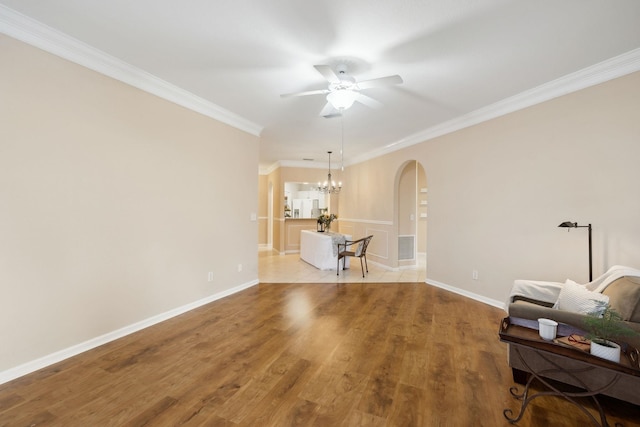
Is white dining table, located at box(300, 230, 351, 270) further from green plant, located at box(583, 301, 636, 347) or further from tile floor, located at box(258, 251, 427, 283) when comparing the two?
green plant, located at box(583, 301, 636, 347)

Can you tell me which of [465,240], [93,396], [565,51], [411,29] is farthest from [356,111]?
[93,396]

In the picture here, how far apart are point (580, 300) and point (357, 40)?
108 inches

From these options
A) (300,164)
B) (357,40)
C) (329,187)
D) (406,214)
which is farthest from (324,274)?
(357,40)

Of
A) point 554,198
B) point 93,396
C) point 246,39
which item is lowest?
point 93,396

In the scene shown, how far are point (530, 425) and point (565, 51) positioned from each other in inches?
121

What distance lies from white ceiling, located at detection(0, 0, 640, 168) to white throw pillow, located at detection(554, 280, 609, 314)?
82.7 inches

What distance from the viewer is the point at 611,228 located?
278 cm

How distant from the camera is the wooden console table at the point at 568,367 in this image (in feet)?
4.86

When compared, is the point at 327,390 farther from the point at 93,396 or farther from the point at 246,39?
the point at 246,39

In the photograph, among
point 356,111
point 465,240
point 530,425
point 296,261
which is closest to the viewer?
point 530,425

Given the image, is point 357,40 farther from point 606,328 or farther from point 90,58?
point 606,328

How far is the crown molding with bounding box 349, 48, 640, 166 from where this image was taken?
2660 mm

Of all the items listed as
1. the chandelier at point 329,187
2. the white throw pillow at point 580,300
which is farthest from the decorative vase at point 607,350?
the chandelier at point 329,187

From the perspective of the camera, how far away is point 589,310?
6.59 ft
